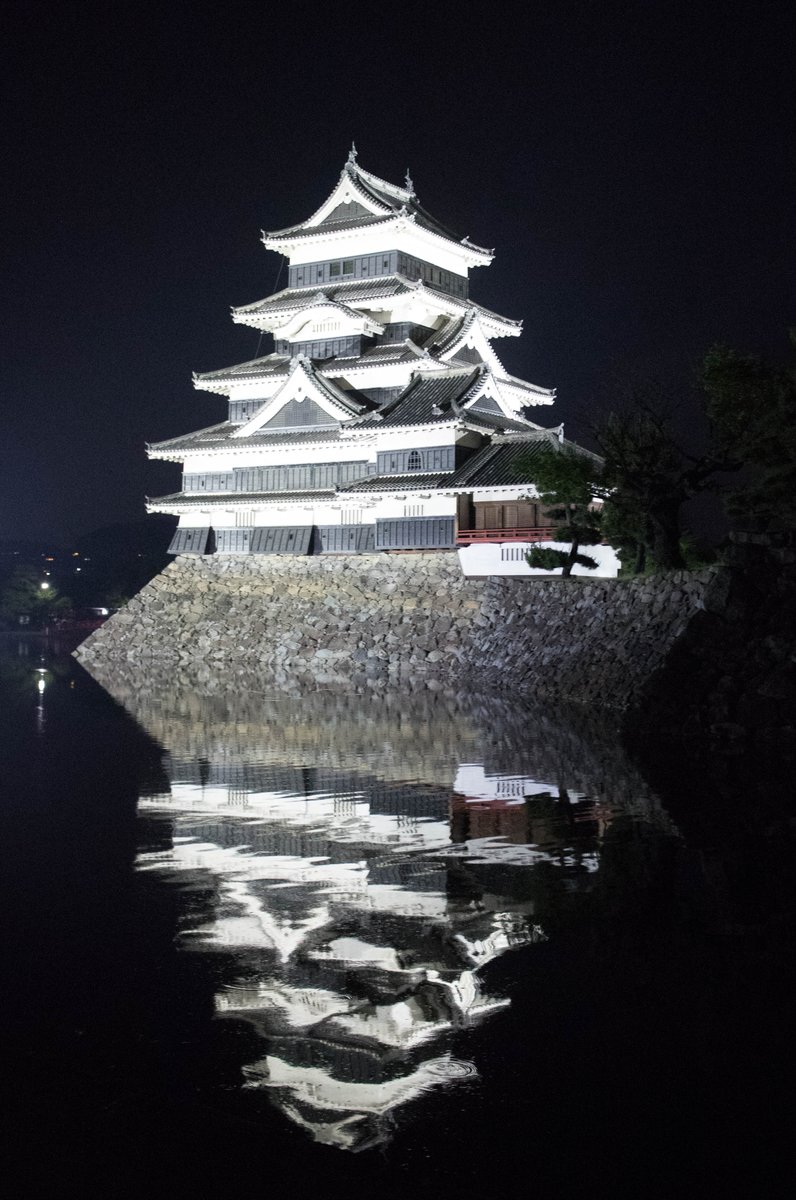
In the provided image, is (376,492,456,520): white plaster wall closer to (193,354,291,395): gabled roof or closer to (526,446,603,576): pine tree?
(526,446,603,576): pine tree

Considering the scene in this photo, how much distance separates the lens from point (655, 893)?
12227 millimetres

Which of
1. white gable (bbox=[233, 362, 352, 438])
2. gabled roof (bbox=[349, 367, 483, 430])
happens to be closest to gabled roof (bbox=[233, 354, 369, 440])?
white gable (bbox=[233, 362, 352, 438])

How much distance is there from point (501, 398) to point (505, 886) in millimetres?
36270

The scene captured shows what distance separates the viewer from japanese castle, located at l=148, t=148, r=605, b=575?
43312mm

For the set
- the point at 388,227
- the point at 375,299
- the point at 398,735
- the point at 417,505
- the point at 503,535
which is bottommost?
the point at 398,735

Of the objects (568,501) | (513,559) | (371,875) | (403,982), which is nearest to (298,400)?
(513,559)

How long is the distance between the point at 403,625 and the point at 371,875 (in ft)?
91.9

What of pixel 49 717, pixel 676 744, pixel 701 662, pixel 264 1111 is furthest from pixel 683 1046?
pixel 49 717

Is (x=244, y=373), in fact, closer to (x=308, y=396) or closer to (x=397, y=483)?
(x=308, y=396)

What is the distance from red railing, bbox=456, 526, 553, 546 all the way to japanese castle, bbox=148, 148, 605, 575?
5cm

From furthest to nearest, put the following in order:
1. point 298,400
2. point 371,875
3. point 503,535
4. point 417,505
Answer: point 298,400 → point 417,505 → point 503,535 → point 371,875

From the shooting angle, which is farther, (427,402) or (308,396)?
(308,396)

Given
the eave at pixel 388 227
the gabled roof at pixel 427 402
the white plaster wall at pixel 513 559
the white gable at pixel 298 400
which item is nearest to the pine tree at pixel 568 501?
the white plaster wall at pixel 513 559

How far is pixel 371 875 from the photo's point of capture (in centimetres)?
1316
